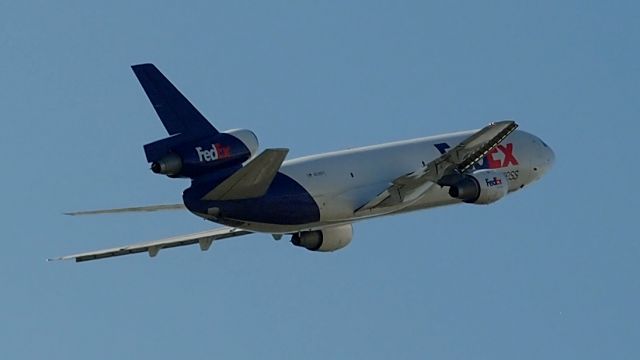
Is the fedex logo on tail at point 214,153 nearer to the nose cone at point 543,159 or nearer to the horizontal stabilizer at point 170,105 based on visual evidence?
the horizontal stabilizer at point 170,105

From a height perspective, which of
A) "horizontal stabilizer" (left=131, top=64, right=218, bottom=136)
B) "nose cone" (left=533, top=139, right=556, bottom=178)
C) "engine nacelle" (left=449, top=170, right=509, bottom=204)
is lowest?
"engine nacelle" (left=449, top=170, right=509, bottom=204)

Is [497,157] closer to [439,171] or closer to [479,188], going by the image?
[479,188]

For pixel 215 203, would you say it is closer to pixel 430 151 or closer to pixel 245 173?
pixel 245 173

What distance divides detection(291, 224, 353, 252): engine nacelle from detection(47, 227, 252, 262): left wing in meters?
2.41

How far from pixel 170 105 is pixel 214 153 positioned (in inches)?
101

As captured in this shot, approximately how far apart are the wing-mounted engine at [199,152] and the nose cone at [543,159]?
17065 millimetres

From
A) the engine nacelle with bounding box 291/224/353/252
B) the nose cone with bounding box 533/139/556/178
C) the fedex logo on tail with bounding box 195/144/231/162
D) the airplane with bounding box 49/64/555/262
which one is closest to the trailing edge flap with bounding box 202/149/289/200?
the airplane with bounding box 49/64/555/262

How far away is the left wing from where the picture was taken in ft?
274

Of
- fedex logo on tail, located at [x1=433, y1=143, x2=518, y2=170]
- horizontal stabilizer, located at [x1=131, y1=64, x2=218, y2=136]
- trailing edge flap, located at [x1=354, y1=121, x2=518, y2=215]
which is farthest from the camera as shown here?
fedex logo on tail, located at [x1=433, y1=143, x2=518, y2=170]

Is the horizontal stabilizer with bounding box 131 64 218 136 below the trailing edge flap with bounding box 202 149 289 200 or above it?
above

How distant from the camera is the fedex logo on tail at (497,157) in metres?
85.8

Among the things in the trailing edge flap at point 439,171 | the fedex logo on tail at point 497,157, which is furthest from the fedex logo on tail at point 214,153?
the fedex logo on tail at point 497,157

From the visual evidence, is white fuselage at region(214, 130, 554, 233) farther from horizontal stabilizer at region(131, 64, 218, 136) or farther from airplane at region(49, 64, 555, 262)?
horizontal stabilizer at region(131, 64, 218, 136)

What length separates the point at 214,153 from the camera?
76000 millimetres
